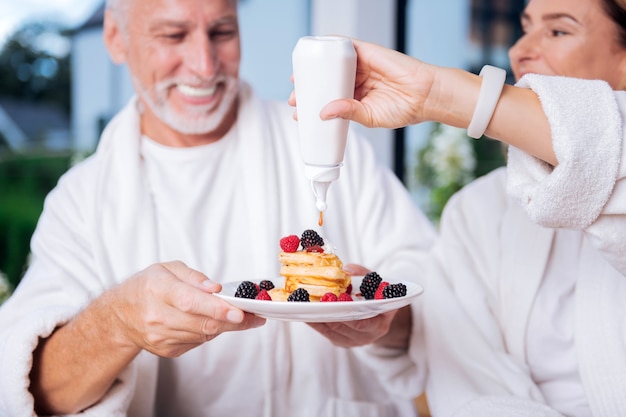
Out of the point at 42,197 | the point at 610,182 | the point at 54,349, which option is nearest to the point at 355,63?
the point at 610,182

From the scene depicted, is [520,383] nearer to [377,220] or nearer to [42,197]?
[377,220]

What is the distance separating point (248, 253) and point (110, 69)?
5.21 feet

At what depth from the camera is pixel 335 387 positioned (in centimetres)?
224

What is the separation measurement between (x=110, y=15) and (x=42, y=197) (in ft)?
4.34

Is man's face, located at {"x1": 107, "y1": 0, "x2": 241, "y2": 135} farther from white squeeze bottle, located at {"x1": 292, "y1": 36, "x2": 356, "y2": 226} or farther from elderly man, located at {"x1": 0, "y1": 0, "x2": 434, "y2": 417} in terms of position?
white squeeze bottle, located at {"x1": 292, "y1": 36, "x2": 356, "y2": 226}

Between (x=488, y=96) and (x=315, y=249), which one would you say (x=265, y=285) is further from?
(x=488, y=96)

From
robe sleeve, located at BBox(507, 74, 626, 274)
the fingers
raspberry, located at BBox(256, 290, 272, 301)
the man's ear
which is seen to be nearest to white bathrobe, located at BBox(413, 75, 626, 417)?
robe sleeve, located at BBox(507, 74, 626, 274)

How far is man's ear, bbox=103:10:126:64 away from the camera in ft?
8.01

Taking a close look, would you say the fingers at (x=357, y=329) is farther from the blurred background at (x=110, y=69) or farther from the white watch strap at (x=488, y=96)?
the blurred background at (x=110, y=69)

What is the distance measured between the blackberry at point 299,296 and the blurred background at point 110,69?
2.15 meters

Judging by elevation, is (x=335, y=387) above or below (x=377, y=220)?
below

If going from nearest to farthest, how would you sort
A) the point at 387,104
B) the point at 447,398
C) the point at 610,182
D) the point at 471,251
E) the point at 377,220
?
the point at 610,182, the point at 387,104, the point at 447,398, the point at 471,251, the point at 377,220

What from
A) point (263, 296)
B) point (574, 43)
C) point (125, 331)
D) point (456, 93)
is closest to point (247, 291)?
point (263, 296)

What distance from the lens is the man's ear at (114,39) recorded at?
2.44 m
